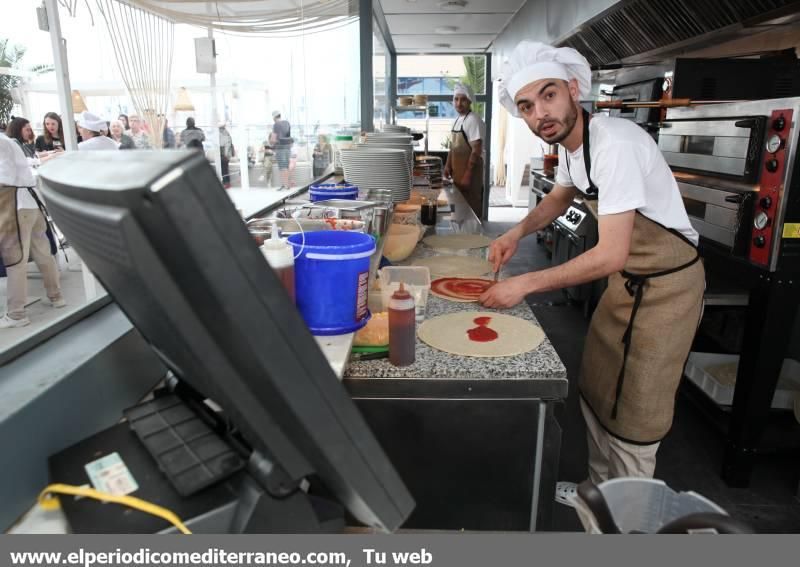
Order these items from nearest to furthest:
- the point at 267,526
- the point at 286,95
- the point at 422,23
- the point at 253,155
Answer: the point at 267,526 < the point at 253,155 < the point at 286,95 < the point at 422,23

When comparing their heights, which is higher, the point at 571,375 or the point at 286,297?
the point at 286,297

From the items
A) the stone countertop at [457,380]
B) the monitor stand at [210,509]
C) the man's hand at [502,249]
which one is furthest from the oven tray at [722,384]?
the monitor stand at [210,509]

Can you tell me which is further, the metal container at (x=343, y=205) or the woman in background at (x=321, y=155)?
the woman in background at (x=321, y=155)

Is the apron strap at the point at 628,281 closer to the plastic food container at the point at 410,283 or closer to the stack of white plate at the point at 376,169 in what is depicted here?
the plastic food container at the point at 410,283

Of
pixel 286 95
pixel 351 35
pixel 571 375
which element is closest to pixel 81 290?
pixel 286 95

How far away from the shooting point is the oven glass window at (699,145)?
111 inches

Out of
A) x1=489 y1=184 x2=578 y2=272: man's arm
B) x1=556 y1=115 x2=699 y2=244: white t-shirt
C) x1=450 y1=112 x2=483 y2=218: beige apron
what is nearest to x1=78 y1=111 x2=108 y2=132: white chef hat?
x1=556 y1=115 x2=699 y2=244: white t-shirt

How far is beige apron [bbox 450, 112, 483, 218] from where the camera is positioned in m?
6.86

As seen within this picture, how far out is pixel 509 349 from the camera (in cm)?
160

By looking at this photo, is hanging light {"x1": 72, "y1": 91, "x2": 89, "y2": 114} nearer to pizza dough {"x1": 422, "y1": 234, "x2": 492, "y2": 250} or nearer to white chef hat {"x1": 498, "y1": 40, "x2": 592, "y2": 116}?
white chef hat {"x1": 498, "y1": 40, "x2": 592, "y2": 116}

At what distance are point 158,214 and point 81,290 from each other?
3.11ft

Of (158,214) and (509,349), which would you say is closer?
(158,214)

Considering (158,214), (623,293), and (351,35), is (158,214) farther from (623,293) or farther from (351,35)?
(351,35)

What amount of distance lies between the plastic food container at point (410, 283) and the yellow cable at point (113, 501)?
1164mm
